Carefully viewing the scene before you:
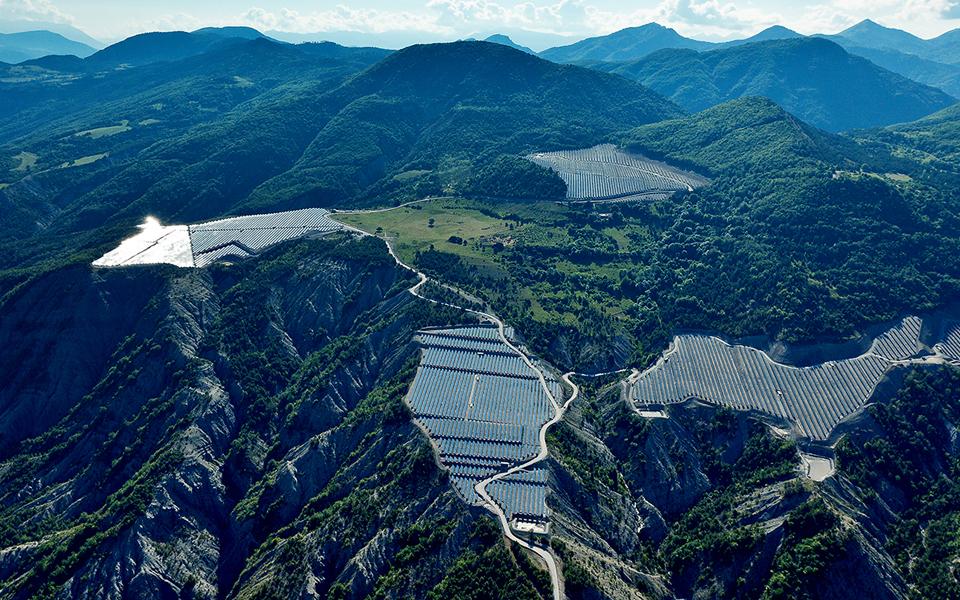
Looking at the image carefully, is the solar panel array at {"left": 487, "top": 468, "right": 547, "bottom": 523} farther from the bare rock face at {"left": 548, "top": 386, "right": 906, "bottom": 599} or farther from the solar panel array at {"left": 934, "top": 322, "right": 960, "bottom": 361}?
the solar panel array at {"left": 934, "top": 322, "right": 960, "bottom": 361}

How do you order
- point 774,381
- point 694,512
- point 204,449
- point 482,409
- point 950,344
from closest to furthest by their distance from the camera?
point 694,512 → point 482,409 → point 204,449 → point 774,381 → point 950,344

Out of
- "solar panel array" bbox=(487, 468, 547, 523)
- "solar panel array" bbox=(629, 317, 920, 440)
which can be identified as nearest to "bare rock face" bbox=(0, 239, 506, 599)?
"solar panel array" bbox=(487, 468, 547, 523)

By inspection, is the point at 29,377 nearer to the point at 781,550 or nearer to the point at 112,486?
the point at 112,486

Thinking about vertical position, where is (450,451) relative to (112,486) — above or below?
above

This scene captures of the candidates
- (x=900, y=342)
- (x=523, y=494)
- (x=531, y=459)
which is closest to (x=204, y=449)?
(x=531, y=459)

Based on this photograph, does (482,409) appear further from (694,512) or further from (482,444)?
(694,512)

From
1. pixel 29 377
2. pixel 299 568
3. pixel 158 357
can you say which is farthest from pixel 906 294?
pixel 29 377
